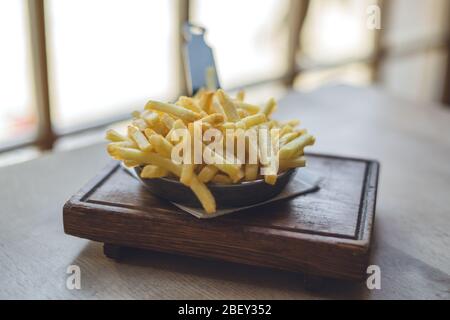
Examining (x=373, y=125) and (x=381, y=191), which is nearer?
(x=381, y=191)

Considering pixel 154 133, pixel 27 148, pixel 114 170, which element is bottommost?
pixel 27 148

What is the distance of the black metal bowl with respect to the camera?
1.11m

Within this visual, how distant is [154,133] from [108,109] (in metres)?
1.91

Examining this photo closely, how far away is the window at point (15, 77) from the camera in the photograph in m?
2.43

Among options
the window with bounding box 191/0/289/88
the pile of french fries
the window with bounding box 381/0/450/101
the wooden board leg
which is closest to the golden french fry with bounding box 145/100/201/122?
the pile of french fries

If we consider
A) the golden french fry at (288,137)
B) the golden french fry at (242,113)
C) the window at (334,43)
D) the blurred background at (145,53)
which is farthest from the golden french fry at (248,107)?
the window at (334,43)

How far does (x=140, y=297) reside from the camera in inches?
43.4

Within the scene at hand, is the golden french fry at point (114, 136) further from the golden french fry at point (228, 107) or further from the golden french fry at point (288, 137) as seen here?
the golden french fry at point (288, 137)

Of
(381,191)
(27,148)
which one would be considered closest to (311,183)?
(381,191)

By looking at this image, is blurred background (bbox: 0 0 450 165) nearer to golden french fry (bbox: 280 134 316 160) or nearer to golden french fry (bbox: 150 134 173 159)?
golden french fry (bbox: 280 134 316 160)

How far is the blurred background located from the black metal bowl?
2.50ft

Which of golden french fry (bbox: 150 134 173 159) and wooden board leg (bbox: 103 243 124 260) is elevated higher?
golden french fry (bbox: 150 134 173 159)

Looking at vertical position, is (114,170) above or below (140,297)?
above
